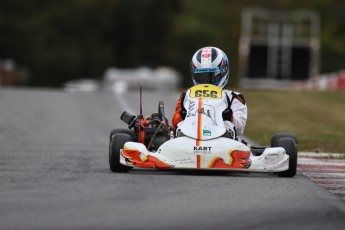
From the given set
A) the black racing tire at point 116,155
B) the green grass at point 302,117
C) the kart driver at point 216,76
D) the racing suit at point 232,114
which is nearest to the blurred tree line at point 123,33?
the green grass at point 302,117

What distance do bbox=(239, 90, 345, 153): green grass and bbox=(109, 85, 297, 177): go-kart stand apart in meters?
3.54

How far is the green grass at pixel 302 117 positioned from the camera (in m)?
19.9

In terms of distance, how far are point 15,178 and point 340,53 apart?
271 feet

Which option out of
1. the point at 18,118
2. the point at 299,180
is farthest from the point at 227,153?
the point at 18,118

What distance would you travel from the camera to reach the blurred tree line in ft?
324

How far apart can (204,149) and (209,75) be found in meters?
1.57

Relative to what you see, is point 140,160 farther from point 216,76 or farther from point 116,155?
point 216,76

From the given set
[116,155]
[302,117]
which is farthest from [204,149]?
[302,117]

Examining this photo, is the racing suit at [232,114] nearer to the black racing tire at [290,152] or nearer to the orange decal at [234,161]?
the black racing tire at [290,152]

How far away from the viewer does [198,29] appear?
11344 cm

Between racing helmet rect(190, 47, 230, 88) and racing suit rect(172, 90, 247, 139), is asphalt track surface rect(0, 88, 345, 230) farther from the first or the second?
racing helmet rect(190, 47, 230, 88)

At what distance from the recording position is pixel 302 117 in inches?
1048

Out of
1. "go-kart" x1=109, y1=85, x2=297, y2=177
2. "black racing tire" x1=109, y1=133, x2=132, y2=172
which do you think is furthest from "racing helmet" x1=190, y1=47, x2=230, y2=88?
"black racing tire" x1=109, y1=133, x2=132, y2=172

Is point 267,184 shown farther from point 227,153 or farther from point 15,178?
point 15,178
